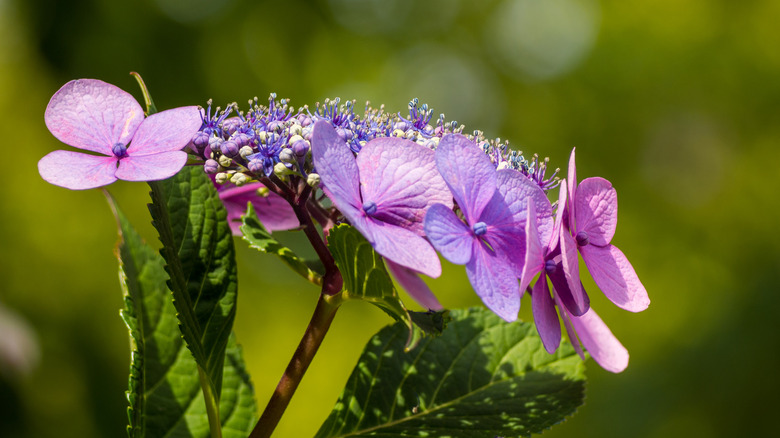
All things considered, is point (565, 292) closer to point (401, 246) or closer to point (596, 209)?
point (596, 209)

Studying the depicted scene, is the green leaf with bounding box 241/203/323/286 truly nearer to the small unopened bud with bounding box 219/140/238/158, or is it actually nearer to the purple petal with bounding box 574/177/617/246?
the small unopened bud with bounding box 219/140/238/158

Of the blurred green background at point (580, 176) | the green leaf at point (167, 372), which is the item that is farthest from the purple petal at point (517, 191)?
the blurred green background at point (580, 176)

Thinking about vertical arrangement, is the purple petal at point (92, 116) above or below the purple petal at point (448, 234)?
above

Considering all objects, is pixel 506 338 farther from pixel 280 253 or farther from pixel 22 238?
pixel 22 238

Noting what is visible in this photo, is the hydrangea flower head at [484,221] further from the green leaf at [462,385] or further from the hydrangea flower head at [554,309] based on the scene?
the green leaf at [462,385]

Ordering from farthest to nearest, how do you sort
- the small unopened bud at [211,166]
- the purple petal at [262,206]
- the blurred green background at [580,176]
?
1. the blurred green background at [580,176]
2. the purple petal at [262,206]
3. the small unopened bud at [211,166]

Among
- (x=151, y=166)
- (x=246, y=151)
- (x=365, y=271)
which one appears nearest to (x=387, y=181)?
(x=365, y=271)

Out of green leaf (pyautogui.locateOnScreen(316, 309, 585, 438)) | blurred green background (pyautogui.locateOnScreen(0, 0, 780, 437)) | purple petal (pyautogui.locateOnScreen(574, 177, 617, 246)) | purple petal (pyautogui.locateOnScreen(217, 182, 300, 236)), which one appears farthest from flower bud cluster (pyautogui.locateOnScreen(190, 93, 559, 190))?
blurred green background (pyautogui.locateOnScreen(0, 0, 780, 437))

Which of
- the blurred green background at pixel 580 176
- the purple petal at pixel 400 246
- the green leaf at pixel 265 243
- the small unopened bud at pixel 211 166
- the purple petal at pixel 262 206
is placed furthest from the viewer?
the blurred green background at pixel 580 176
